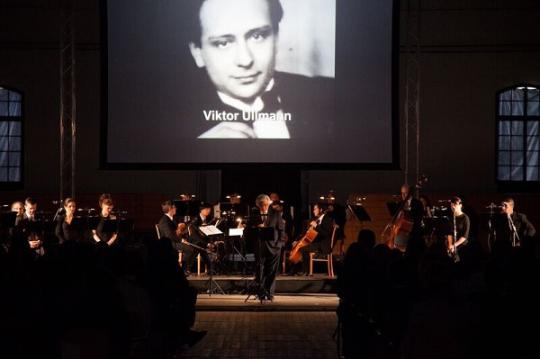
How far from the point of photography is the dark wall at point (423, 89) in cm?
2031

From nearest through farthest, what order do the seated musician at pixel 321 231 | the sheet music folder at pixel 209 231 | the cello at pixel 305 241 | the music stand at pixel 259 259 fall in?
the music stand at pixel 259 259 < the sheet music folder at pixel 209 231 < the cello at pixel 305 241 < the seated musician at pixel 321 231

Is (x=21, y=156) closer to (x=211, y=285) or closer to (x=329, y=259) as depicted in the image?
(x=211, y=285)

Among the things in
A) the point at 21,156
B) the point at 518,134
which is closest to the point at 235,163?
the point at 21,156

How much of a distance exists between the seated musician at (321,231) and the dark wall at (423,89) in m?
3.34

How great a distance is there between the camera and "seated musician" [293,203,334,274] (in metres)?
16.6

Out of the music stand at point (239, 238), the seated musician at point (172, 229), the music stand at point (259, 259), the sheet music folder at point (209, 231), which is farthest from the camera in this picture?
the seated musician at point (172, 229)

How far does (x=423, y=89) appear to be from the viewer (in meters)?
20.3

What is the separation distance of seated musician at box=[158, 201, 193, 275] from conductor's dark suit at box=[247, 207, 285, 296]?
146 cm

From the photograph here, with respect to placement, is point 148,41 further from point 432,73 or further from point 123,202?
point 432,73

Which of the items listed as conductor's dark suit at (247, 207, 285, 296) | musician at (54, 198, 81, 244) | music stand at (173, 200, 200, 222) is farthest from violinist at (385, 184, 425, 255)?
musician at (54, 198, 81, 244)

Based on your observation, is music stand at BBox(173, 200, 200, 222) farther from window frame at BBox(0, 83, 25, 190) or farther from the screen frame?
window frame at BBox(0, 83, 25, 190)

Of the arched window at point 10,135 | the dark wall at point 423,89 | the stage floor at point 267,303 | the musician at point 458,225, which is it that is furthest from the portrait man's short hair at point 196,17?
the arched window at point 10,135

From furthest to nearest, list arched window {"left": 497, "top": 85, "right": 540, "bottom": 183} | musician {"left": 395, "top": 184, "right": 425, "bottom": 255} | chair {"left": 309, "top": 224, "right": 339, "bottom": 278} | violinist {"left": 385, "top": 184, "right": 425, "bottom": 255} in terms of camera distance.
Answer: arched window {"left": 497, "top": 85, "right": 540, "bottom": 183}
chair {"left": 309, "top": 224, "right": 339, "bottom": 278}
violinist {"left": 385, "top": 184, "right": 425, "bottom": 255}
musician {"left": 395, "top": 184, "right": 425, "bottom": 255}

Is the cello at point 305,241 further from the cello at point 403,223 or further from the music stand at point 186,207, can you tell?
the music stand at point 186,207
